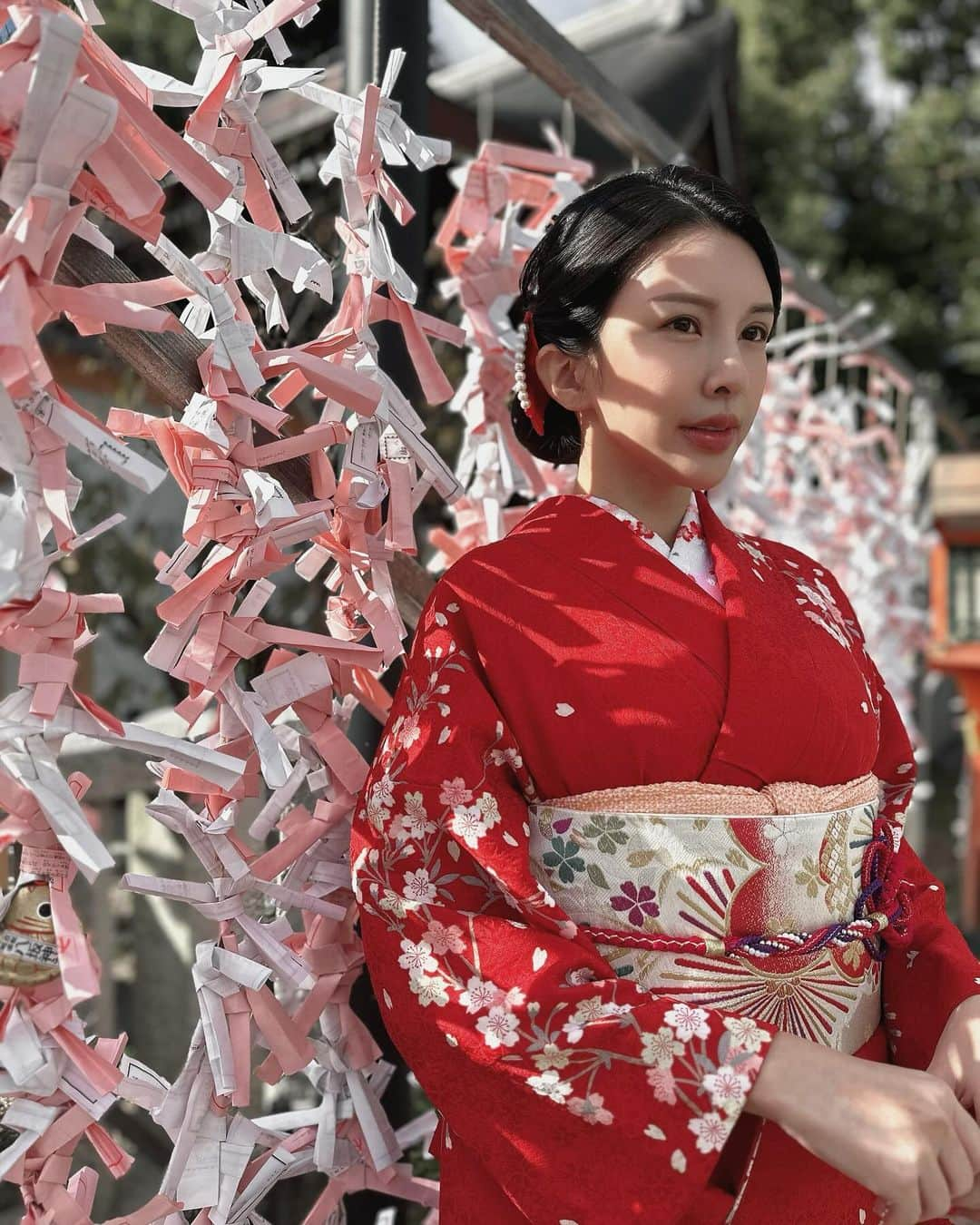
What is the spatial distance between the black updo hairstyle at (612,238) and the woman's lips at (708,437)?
4.9 inches

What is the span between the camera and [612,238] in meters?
1.07

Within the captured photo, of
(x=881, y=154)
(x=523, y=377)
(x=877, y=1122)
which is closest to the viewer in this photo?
(x=877, y=1122)

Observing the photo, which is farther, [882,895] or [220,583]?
[882,895]

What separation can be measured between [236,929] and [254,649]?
0.24 meters

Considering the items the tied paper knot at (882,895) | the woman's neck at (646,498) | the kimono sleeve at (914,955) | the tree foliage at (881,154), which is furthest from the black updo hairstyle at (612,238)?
the tree foliage at (881,154)

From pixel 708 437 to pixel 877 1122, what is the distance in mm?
552

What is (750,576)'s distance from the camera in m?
1.11

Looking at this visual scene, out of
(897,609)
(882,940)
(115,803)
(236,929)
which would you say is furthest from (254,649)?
(897,609)

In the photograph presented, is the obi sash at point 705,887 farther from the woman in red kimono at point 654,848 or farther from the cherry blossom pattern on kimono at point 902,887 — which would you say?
the cherry blossom pattern on kimono at point 902,887

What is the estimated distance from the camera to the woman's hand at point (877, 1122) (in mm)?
824

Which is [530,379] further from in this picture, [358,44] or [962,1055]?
[962,1055]

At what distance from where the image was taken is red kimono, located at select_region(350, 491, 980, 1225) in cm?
86

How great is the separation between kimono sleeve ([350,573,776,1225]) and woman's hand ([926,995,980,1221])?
0.23 m

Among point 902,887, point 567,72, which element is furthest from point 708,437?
point 567,72
